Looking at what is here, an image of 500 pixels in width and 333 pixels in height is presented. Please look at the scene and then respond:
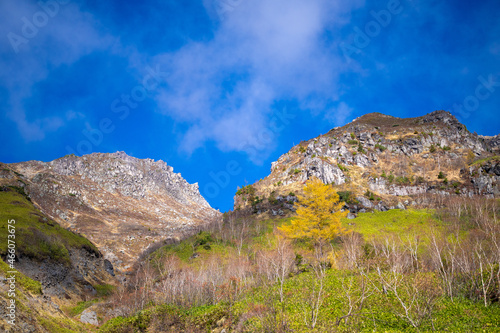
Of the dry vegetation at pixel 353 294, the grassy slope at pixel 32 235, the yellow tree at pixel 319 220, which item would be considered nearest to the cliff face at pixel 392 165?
the dry vegetation at pixel 353 294

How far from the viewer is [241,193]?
279 feet

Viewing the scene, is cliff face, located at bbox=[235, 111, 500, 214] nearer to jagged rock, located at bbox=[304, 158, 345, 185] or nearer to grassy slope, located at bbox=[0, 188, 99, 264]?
jagged rock, located at bbox=[304, 158, 345, 185]

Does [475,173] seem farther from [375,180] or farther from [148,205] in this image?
[148,205]

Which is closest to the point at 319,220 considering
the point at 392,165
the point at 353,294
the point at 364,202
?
the point at 353,294

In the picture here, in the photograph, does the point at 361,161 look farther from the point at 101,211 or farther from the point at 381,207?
the point at 101,211

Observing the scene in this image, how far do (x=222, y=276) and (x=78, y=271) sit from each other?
75.1 ft

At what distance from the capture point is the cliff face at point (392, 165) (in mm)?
63125

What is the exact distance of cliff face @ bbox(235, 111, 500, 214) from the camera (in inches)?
2485

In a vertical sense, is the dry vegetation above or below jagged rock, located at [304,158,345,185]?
below

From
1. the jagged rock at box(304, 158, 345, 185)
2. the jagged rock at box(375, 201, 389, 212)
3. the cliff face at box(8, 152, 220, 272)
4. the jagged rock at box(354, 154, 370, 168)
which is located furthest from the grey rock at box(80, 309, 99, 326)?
the jagged rock at box(354, 154, 370, 168)

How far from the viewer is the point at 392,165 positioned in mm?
85062

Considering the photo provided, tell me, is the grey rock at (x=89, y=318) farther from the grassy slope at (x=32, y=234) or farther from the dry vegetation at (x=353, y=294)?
the grassy slope at (x=32, y=234)

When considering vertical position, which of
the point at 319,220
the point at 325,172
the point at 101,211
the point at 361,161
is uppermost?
the point at 101,211

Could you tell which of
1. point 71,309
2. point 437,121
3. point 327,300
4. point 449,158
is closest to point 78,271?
point 71,309
